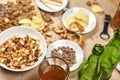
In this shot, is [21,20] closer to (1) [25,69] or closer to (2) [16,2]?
(2) [16,2]

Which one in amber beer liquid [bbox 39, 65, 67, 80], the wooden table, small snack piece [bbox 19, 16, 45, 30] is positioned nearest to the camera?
amber beer liquid [bbox 39, 65, 67, 80]

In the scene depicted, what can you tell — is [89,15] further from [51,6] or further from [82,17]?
[51,6]

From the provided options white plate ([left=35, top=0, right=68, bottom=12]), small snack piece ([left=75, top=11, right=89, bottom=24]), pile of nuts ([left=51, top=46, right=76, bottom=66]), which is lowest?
pile of nuts ([left=51, top=46, right=76, bottom=66])

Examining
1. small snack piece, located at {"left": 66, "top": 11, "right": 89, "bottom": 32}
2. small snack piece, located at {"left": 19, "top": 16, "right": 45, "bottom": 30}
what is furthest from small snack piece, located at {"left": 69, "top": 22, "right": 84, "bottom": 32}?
small snack piece, located at {"left": 19, "top": 16, "right": 45, "bottom": 30}

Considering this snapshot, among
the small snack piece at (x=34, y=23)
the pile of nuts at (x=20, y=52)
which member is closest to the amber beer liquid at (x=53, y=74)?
the pile of nuts at (x=20, y=52)

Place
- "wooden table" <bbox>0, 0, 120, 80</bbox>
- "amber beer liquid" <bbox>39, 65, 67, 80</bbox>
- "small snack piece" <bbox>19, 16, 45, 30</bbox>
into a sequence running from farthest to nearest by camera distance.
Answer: "small snack piece" <bbox>19, 16, 45, 30</bbox>, "wooden table" <bbox>0, 0, 120, 80</bbox>, "amber beer liquid" <bbox>39, 65, 67, 80</bbox>

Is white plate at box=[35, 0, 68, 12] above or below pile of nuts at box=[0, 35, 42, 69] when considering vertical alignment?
above

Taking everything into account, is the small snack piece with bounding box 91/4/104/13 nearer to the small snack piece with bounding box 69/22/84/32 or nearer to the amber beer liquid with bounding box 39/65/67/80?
the small snack piece with bounding box 69/22/84/32

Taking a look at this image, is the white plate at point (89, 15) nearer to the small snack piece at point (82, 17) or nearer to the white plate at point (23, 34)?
the small snack piece at point (82, 17)
